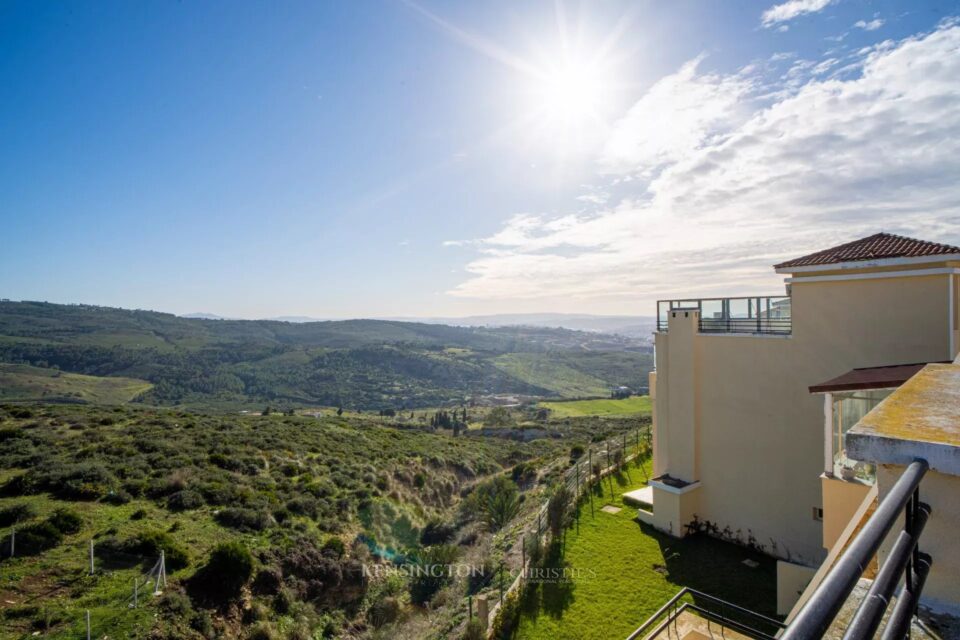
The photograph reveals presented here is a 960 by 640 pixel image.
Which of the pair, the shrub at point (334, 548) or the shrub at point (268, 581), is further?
the shrub at point (334, 548)

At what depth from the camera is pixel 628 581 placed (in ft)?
30.4

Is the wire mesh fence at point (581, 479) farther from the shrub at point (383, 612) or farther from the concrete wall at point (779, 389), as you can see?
the shrub at point (383, 612)

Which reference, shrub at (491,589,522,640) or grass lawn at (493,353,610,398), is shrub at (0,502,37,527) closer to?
shrub at (491,589,522,640)

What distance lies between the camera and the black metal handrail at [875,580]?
2.51 ft

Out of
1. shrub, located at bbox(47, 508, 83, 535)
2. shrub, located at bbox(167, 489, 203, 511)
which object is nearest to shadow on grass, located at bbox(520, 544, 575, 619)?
shrub, located at bbox(167, 489, 203, 511)

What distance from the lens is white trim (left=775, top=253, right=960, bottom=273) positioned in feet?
24.9

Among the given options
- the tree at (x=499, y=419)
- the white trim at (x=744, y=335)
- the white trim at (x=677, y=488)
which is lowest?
the tree at (x=499, y=419)

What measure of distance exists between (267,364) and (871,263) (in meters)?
98.2

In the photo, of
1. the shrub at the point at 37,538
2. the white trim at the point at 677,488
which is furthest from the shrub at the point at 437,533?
the shrub at the point at 37,538

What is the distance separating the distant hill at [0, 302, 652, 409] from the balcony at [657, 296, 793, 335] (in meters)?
64.3

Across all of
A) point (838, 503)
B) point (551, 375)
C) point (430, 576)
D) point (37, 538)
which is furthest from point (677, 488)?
point (551, 375)

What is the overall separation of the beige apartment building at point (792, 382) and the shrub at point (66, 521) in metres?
14.3

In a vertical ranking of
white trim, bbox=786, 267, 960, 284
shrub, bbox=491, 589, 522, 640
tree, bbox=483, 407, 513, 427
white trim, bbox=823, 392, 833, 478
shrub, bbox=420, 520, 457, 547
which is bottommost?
tree, bbox=483, 407, 513, 427

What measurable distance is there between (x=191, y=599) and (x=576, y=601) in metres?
8.33
